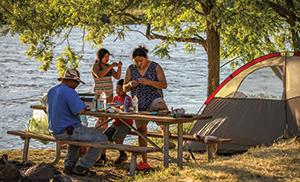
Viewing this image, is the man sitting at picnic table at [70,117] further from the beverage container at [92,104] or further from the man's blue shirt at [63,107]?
the beverage container at [92,104]

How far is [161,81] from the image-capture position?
8.97 metres

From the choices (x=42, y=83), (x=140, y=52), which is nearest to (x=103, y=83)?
(x=140, y=52)

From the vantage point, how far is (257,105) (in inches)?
411

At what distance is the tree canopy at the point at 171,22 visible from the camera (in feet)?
41.5

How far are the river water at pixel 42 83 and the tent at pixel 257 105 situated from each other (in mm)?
4446

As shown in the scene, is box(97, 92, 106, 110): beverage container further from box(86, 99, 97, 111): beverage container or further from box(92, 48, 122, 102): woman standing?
box(92, 48, 122, 102): woman standing

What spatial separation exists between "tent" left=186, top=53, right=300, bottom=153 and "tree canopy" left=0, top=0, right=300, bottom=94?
1.78 meters

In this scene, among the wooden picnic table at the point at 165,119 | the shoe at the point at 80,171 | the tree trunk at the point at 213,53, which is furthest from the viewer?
the tree trunk at the point at 213,53

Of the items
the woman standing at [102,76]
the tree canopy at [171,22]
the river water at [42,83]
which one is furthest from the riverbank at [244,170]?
the river water at [42,83]

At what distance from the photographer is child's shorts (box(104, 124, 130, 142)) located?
31.0 ft

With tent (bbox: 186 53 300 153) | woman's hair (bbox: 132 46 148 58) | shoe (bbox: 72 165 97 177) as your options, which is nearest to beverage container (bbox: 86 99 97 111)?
woman's hair (bbox: 132 46 148 58)

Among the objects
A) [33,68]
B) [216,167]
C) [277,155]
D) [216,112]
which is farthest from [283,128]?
[33,68]

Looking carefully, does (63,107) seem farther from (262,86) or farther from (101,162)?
(262,86)

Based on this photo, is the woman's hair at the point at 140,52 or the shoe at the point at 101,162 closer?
the woman's hair at the point at 140,52
